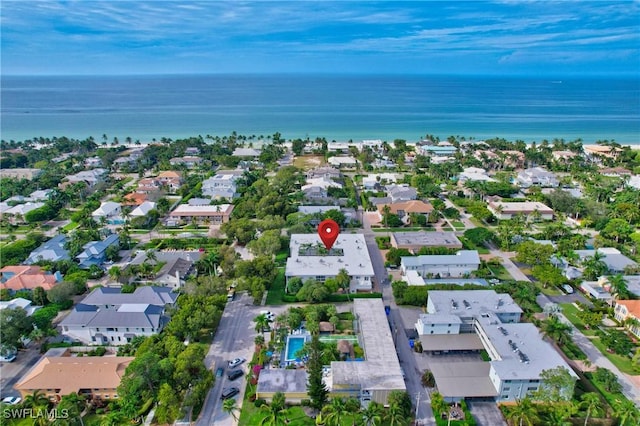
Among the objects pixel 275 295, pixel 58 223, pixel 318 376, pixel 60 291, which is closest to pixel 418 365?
pixel 318 376

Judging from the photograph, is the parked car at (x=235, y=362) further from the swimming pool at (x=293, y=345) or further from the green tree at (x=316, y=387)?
the green tree at (x=316, y=387)

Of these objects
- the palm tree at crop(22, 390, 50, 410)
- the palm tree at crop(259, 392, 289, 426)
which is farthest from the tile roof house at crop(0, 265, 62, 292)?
the palm tree at crop(259, 392, 289, 426)

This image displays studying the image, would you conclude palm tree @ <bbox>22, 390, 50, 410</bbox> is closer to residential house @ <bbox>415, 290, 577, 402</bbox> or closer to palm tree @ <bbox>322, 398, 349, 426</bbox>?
palm tree @ <bbox>322, 398, 349, 426</bbox>

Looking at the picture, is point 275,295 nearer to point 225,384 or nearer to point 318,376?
point 225,384

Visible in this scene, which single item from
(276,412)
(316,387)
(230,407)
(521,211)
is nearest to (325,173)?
(521,211)

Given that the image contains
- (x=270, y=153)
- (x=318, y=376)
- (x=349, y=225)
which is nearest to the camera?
(x=318, y=376)

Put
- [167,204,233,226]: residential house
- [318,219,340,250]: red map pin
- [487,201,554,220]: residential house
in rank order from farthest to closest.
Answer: [487,201,554,220]: residential house → [167,204,233,226]: residential house → [318,219,340,250]: red map pin

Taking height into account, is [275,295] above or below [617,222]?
below

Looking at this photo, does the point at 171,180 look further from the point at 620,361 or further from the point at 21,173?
the point at 620,361
